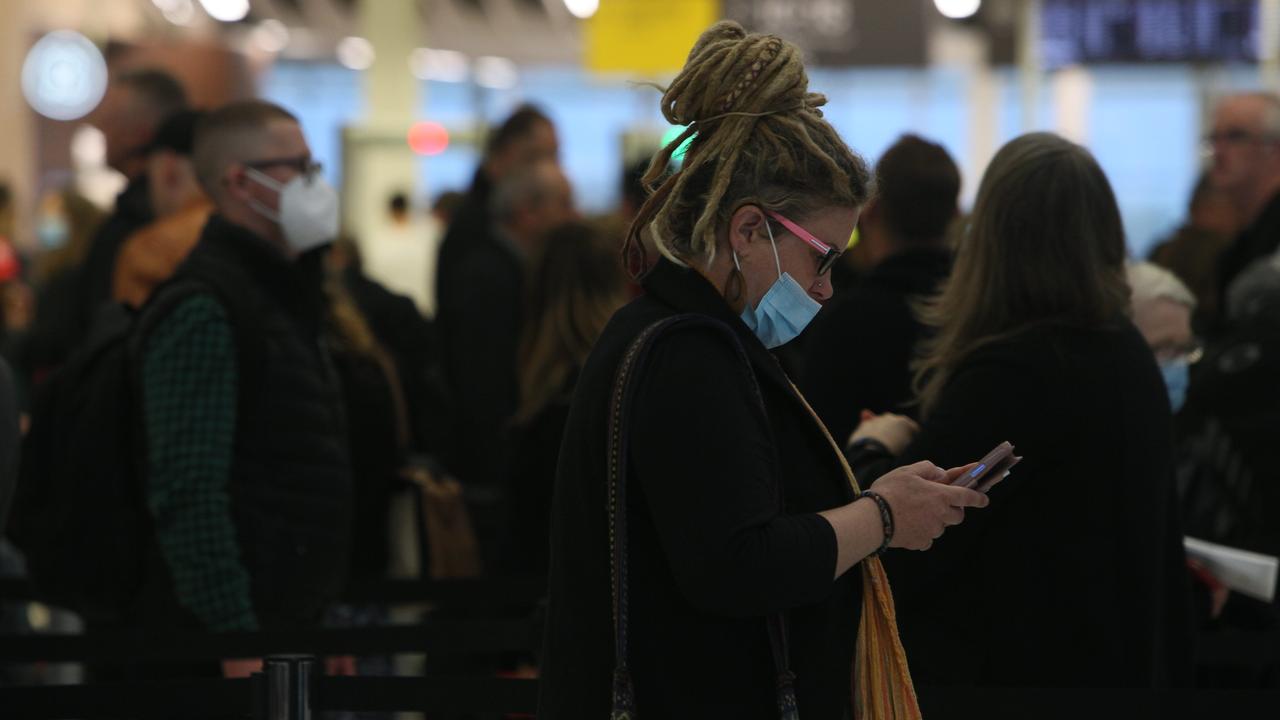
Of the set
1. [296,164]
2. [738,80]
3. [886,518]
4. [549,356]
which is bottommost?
[549,356]

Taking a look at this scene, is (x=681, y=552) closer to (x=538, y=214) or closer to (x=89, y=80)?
(x=538, y=214)

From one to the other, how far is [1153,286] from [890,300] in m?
0.55

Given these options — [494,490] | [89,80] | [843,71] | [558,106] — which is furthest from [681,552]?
[558,106]

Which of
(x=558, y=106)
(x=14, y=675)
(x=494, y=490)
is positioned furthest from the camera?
(x=558, y=106)

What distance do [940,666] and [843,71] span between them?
10.2 m

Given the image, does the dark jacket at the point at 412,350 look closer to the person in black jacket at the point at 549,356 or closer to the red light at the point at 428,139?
the person in black jacket at the point at 549,356

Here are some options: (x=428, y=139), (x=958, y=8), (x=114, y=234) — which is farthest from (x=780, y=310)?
(x=428, y=139)

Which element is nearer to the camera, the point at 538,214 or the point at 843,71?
the point at 538,214

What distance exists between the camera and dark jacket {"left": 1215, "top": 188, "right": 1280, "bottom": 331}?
5.07 meters

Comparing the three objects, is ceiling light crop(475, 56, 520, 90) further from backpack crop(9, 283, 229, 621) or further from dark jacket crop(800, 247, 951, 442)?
backpack crop(9, 283, 229, 621)

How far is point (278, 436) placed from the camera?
330 centimetres

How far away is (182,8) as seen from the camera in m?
20.6

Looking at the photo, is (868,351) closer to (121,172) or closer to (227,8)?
(121,172)

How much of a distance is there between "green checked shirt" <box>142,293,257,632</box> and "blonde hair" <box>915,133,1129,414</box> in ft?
4.27
